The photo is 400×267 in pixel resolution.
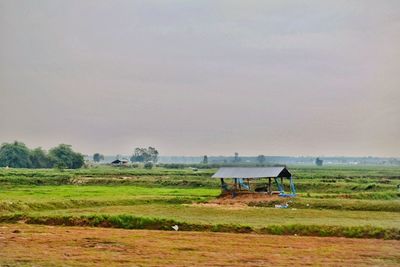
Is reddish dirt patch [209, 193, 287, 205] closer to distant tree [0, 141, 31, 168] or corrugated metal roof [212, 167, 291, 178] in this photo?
corrugated metal roof [212, 167, 291, 178]

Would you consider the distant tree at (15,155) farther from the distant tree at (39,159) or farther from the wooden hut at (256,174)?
the wooden hut at (256,174)

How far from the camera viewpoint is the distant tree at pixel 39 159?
136m

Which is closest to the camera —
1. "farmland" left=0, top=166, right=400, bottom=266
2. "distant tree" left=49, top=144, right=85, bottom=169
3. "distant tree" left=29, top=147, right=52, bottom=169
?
"farmland" left=0, top=166, right=400, bottom=266

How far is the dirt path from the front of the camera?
747 inches

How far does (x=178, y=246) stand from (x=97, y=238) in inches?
173

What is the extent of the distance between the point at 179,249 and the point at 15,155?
11733 centimetres

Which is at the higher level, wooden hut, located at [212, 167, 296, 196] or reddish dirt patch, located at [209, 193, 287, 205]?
wooden hut, located at [212, 167, 296, 196]

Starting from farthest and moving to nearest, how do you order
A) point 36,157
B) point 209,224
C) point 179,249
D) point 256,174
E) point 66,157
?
1. point 36,157
2. point 66,157
3. point 256,174
4. point 209,224
5. point 179,249

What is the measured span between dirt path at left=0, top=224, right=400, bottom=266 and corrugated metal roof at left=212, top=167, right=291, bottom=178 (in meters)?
19.4

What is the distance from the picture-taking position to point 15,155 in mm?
129375

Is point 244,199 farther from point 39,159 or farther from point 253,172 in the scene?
point 39,159

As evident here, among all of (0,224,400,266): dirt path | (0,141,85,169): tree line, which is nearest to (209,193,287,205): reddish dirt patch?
(0,224,400,266): dirt path

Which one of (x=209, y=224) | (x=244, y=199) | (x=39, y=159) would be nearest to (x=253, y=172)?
(x=244, y=199)

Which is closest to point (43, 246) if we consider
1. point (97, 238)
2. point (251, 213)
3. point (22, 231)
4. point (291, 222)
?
point (97, 238)
